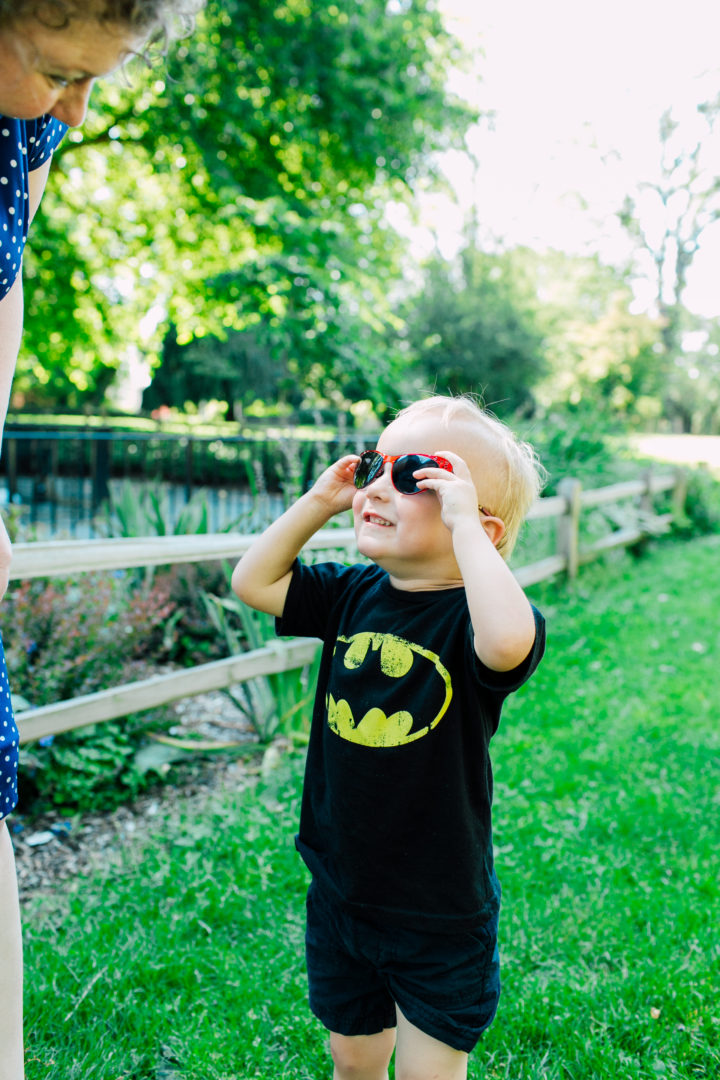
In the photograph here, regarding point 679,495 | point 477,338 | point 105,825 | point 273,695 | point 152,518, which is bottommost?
point 105,825

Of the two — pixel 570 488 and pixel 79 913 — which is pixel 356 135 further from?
pixel 79 913

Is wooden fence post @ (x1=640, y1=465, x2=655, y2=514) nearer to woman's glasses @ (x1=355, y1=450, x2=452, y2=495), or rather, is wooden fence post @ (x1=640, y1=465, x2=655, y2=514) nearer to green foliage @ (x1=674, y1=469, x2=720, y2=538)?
green foliage @ (x1=674, y1=469, x2=720, y2=538)

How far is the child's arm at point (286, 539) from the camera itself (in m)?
1.60

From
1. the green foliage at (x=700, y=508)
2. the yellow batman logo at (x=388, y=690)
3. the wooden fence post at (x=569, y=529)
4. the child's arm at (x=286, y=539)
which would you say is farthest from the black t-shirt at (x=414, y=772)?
the green foliage at (x=700, y=508)

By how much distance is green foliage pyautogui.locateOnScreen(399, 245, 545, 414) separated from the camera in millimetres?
15852

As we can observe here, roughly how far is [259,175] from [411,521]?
1038 centimetres

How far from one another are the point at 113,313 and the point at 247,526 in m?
11.2

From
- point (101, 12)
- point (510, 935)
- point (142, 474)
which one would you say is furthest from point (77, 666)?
point (142, 474)

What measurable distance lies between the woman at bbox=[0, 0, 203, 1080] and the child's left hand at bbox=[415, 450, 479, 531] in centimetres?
68

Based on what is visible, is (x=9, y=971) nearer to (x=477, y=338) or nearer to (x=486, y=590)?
(x=486, y=590)

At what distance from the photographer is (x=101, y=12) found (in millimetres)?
959

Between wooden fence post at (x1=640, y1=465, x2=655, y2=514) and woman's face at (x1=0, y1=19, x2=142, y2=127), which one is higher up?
woman's face at (x1=0, y1=19, x2=142, y2=127)

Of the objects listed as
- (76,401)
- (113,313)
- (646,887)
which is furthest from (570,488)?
(76,401)

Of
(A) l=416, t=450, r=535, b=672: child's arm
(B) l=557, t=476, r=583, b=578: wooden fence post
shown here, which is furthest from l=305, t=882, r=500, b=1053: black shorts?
(B) l=557, t=476, r=583, b=578: wooden fence post
